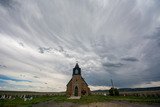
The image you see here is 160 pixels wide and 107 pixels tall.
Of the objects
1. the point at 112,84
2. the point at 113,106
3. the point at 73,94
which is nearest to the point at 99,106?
the point at 113,106

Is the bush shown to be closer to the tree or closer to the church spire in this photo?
the tree

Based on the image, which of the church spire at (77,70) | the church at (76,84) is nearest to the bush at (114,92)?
the church at (76,84)

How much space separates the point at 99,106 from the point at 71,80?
31.7m

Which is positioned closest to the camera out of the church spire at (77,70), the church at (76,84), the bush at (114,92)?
the bush at (114,92)

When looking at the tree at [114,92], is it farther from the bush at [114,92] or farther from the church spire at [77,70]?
the church spire at [77,70]

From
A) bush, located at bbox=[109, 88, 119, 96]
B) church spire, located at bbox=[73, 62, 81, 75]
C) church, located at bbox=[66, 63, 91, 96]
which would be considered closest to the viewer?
bush, located at bbox=[109, 88, 119, 96]

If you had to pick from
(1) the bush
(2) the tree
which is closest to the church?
(2) the tree

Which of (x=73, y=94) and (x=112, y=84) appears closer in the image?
(x=73, y=94)

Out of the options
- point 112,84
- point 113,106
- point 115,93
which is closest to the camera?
point 113,106

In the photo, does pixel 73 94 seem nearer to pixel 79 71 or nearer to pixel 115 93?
pixel 79 71

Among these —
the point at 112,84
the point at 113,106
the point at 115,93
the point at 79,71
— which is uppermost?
the point at 79,71

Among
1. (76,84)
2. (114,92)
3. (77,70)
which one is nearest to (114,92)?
(114,92)

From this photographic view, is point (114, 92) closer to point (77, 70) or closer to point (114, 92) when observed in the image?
point (114, 92)

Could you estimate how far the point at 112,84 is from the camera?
54031 mm
